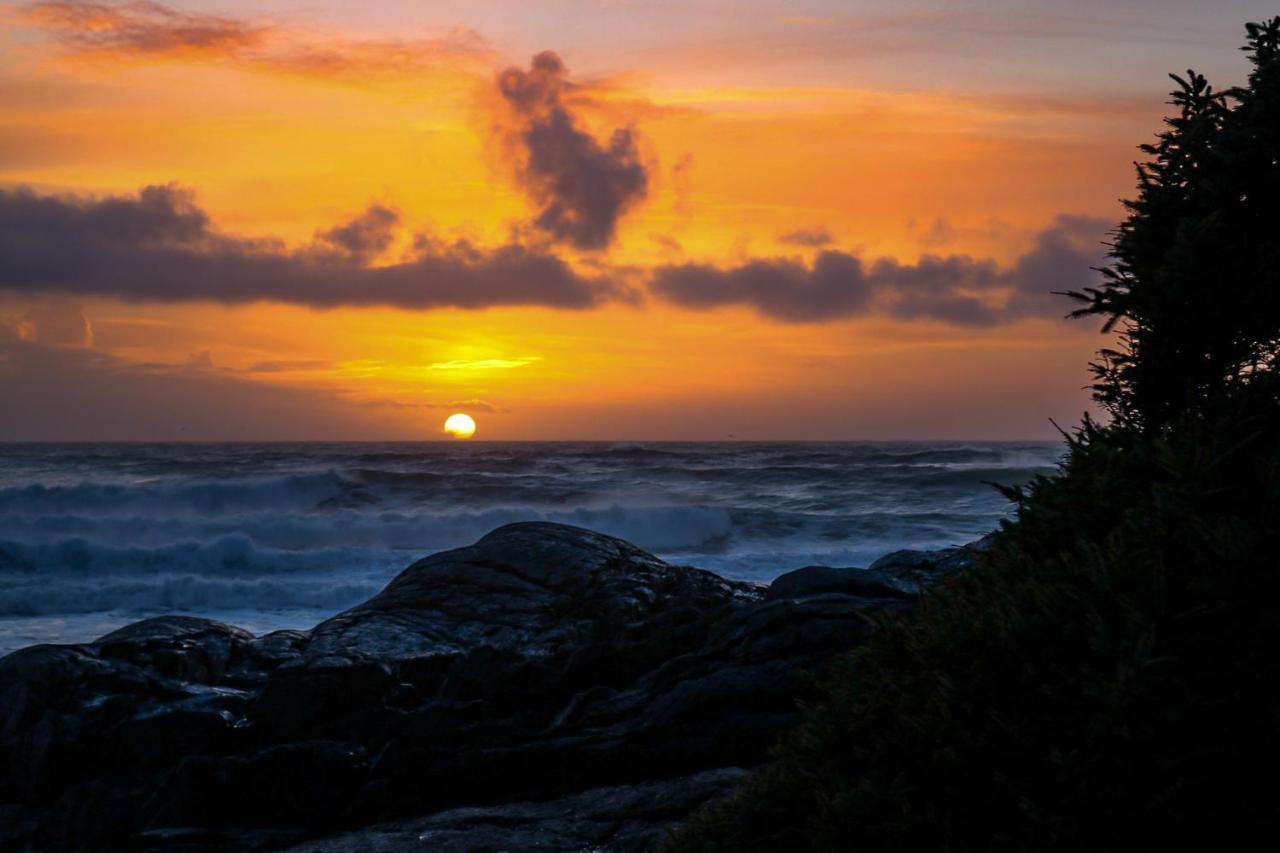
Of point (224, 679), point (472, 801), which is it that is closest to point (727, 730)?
point (472, 801)

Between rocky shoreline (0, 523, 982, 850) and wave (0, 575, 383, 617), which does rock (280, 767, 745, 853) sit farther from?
wave (0, 575, 383, 617)

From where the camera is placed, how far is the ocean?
28.1 metres

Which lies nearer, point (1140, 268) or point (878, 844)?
point (878, 844)

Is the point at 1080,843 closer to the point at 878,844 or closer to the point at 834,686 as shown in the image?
the point at 878,844

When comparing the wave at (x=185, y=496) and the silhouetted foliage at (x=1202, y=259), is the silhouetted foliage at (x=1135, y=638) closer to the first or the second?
the silhouetted foliage at (x=1202, y=259)

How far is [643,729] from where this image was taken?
945 cm

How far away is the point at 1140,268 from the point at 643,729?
5453 millimetres

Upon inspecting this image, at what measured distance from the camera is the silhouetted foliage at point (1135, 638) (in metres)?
4.03

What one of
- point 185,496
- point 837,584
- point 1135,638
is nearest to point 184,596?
point 837,584

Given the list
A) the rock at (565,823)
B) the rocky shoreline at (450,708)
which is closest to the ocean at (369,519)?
the rocky shoreline at (450,708)

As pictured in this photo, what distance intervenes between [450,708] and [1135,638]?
7.69 metres

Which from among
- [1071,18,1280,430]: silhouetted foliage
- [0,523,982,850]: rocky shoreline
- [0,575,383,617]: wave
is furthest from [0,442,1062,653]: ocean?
[1071,18,1280,430]: silhouetted foliage

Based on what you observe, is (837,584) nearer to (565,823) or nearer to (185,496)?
(565,823)

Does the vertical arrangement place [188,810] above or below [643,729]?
below
